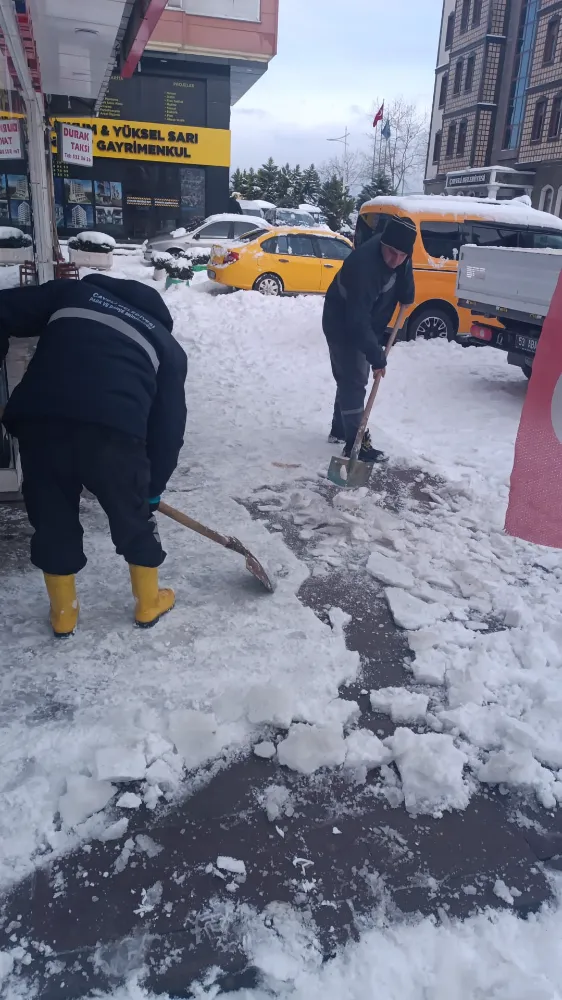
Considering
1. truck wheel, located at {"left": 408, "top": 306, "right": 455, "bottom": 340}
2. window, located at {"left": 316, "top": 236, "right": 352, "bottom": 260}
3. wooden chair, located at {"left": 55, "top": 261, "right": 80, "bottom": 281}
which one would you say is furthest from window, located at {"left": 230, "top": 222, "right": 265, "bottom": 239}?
wooden chair, located at {"left": 55, "top": 261, "right": 80, "bottom": 281}

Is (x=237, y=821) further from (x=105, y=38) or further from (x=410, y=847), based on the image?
(x=105, y=38)

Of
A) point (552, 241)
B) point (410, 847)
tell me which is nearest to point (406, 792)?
point (410, 847)

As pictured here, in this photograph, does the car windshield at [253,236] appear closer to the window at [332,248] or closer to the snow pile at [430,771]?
the window at [332,248]

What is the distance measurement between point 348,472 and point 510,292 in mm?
3664

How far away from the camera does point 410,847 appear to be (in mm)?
2301

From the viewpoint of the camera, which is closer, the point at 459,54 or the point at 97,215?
the point at 97,215

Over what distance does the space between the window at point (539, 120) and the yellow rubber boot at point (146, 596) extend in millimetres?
35351

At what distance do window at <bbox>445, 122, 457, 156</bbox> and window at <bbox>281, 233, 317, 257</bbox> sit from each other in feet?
97.2

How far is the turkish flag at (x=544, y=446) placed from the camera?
88.9 inches

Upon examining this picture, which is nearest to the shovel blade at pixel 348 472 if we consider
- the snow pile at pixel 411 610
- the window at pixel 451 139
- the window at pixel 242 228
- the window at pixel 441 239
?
the snow pile at pixel 411 610

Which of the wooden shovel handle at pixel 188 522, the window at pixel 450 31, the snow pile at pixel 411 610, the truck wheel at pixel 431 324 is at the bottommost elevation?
the snow pile at pixel 411 610

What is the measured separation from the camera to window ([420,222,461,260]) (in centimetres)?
959

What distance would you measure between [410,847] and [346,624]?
51.8 inches

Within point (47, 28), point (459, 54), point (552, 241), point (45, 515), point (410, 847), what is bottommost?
point (410, 847)
